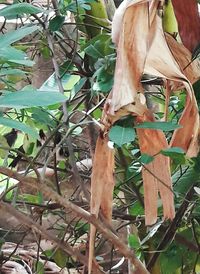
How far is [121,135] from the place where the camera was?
1.78 ft

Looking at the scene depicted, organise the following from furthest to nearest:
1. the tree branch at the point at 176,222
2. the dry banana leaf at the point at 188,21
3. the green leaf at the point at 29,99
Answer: the tree branch at the point at 176,222 → the dry banana leaf at the point at 188,21 → the green leaf at the point at 29,99

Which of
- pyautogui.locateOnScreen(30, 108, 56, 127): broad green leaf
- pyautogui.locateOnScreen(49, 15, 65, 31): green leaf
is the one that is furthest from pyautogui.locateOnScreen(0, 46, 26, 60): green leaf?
pyautogui.locateOnScreen(49, 15, 65, 31): green leaf

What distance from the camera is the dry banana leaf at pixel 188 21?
72cm

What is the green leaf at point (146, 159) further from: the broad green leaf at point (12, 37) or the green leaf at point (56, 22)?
the green leaf at point (56, 22)

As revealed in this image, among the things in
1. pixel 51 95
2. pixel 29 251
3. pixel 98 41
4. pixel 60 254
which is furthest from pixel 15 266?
pixel 51 95

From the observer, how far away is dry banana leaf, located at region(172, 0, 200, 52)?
72 centimetres

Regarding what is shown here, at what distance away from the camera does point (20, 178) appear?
1.91ft

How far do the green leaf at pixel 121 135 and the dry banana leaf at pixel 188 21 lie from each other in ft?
0.72

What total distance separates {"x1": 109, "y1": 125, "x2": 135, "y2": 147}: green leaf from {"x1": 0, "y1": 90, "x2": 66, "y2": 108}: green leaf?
0.10 meters

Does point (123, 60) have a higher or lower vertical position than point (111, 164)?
higher

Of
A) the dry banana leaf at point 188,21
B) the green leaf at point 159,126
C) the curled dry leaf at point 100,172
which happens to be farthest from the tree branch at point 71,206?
the dry banana leaf at point 188,21

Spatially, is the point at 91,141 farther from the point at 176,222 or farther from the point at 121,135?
the point at 121,135

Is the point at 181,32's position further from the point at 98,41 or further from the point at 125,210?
the point at 125,210

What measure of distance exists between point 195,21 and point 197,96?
102 millimetres
